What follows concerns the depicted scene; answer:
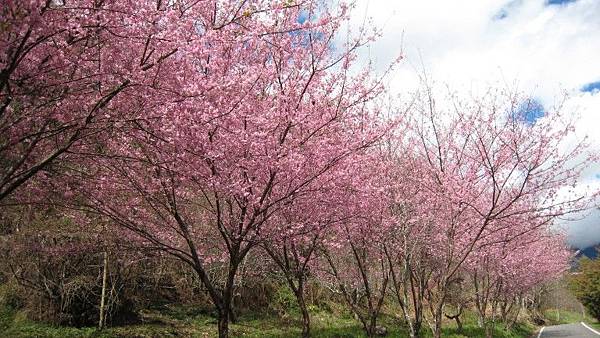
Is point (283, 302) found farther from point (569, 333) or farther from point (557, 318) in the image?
point (557, 318)

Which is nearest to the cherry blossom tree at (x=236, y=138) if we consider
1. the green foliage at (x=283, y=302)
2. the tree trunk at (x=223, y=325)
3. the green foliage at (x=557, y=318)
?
the tree trunk at (x=223, y=325)

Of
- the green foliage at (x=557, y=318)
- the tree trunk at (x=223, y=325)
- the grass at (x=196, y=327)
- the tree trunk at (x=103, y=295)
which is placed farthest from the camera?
the green foliage at (x=557, y=318)

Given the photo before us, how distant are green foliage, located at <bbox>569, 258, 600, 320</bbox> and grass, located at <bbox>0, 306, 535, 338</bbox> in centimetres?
2497

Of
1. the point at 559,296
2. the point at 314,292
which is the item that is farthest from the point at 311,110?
the point at 559,296

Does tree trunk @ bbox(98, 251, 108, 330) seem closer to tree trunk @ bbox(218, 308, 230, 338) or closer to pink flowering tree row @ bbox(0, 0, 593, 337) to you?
pink flowering tree row @ bbox(0, 0, 593, 337)

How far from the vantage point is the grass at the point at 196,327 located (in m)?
11.4

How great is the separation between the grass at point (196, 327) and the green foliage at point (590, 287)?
25.0 m

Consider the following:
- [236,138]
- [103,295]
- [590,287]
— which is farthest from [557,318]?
[236,138]

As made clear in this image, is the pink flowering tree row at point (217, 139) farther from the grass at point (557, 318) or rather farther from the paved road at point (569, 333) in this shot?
the grass at point (557, 318)

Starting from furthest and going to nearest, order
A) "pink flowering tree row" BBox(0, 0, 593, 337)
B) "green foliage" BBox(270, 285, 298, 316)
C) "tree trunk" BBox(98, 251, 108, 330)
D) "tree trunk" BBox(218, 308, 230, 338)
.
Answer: "green foliage" BBox(270, 285, 298, 316) < "tree trunk" BBox(98, 251, 108, 330) < "tree trunk" BBox(218, 308, 230, 338) < "pink flowering tree row" BBox(0, 0, 593, 337)

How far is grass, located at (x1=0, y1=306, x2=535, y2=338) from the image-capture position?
11393 millimetres

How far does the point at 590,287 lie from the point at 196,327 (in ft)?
124

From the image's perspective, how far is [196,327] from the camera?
559 inches

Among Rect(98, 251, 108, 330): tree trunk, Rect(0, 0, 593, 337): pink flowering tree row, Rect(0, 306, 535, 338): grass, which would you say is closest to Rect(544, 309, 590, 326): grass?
Rect(0, 306, 535, 338): grass
